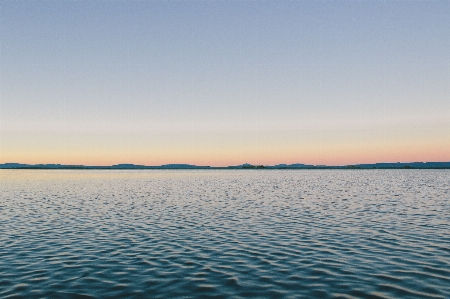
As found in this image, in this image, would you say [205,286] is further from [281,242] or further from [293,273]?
[281,242]

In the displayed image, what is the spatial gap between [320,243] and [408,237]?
724cm

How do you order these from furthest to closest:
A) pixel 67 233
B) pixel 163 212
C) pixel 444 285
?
pixel 163 212
pixel 67 233
pixel 444 285

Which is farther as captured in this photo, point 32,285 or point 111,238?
point 111,238

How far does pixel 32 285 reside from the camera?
1620 centimetres

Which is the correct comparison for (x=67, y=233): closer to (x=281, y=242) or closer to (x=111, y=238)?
(x=111, y=238)

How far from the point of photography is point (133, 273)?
59.1ft

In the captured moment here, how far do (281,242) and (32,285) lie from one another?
15534 millimetres

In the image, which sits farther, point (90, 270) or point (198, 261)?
point (198, 261)

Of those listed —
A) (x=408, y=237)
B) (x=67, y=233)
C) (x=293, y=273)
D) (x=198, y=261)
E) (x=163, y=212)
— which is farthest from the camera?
(x=163, y=212)

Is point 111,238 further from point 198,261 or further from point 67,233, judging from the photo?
point 198,261

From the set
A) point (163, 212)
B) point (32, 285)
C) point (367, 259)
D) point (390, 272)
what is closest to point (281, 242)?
point (367, 259)

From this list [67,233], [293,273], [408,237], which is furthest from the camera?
[67,233]

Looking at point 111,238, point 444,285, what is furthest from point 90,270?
point 444,285

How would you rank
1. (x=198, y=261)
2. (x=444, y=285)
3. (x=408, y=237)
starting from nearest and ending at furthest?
(x=444, y=285)
(x=198, y=261)
(x=408, y=237)
